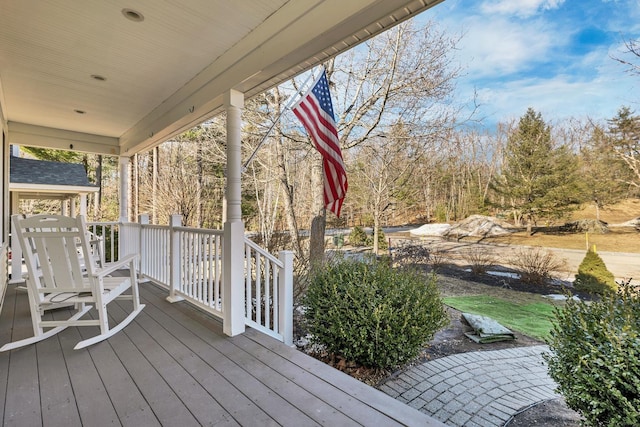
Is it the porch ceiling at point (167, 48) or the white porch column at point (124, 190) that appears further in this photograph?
the white porch column at point (124, 190)

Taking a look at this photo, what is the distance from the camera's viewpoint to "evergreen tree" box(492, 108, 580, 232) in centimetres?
1048

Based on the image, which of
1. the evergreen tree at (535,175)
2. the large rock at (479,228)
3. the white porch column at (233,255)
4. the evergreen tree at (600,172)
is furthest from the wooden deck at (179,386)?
the large rock at (479,228)

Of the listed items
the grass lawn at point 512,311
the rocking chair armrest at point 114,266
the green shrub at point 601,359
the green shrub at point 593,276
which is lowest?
the grass lawn at point 512,311

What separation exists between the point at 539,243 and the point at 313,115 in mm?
11163

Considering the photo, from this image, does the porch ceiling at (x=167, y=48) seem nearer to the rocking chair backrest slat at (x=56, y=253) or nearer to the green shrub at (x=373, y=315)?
the rocking chair backrest slat at (x=56, y=253)

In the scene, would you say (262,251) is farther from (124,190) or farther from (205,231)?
(124,190)

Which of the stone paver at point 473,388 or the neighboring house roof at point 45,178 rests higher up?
the neighboring house roof at point 45,178

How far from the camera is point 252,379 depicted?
208cm

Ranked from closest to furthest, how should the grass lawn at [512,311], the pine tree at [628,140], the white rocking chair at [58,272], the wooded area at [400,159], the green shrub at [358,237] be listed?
the white rocking chair at [58,272] → the grass lawn at [512,311] → the wooded area at [400,159] → the pine tree at [628,140] → the green shrub at [358,237]

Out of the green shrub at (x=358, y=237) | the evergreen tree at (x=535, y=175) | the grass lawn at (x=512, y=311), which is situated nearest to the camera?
the grass lawn at (x=512, y=311)

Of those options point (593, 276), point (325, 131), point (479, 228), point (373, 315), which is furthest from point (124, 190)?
point (479, 228)

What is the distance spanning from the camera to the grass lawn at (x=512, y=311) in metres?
5.62

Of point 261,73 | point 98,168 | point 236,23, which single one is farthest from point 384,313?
point 98,168

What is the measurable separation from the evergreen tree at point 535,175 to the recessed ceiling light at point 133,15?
1211cm
